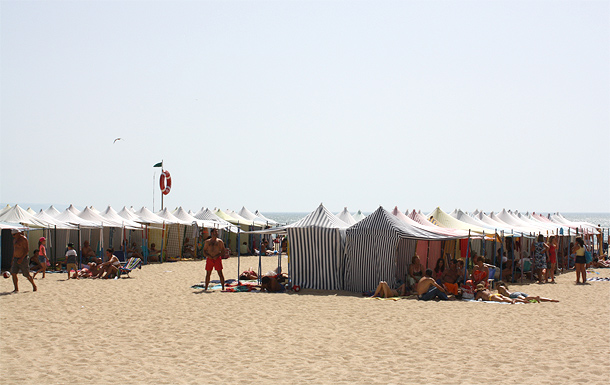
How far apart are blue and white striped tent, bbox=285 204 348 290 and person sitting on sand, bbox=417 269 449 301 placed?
7.35 feet

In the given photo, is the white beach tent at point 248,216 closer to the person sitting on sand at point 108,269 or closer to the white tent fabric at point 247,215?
the white tent fabric at point 247,215

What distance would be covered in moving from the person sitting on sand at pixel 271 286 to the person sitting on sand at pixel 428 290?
10.6 feet

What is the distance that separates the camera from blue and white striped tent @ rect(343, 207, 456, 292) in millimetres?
13453

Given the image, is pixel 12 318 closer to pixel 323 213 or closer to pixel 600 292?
pixel 323 213

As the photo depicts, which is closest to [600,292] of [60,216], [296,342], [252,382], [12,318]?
[296,342]

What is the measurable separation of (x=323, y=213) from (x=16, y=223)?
30.2ft

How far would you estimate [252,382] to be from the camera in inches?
241

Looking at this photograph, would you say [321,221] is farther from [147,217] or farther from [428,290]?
[147,217]

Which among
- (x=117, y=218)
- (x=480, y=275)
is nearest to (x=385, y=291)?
(x=480, y=275)

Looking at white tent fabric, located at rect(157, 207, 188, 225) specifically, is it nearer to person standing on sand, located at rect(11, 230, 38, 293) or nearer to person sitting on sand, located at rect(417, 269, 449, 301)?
person standing on sand, located at rect(11, 230, 38, 293)

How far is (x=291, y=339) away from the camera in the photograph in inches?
326

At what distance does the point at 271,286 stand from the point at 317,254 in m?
1.37

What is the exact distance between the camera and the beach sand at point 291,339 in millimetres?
6422

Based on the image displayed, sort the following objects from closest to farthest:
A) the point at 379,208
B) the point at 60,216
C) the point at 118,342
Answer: the point at 118,342 < the point at 379,208 < the point at 60,216
